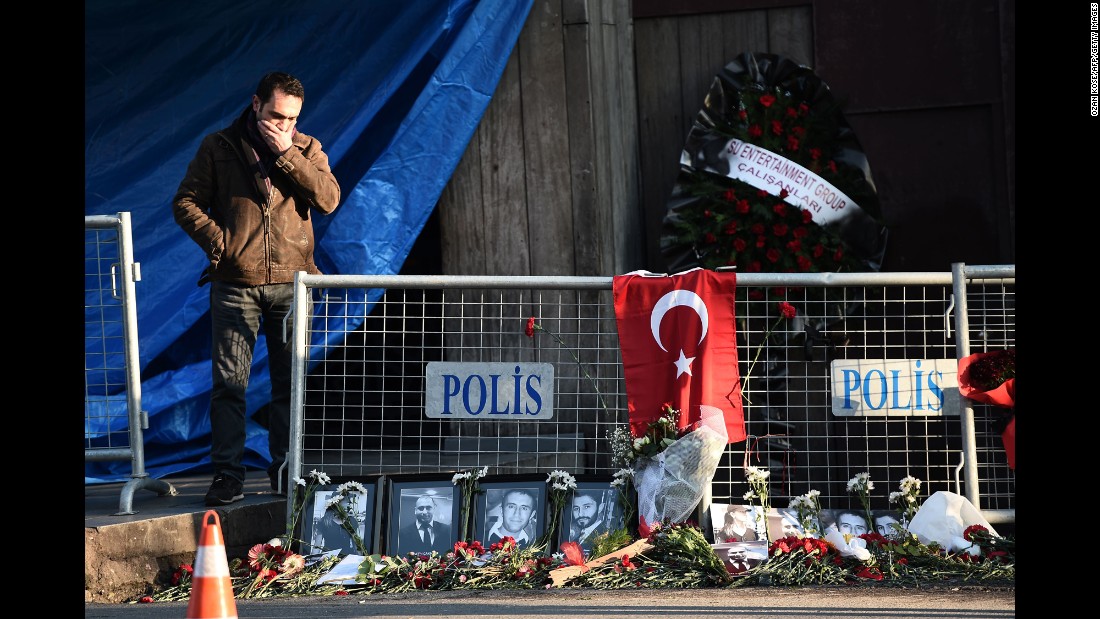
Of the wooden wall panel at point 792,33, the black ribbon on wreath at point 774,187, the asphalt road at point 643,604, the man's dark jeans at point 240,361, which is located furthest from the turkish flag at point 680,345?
the wooden wall panel at point 792,33

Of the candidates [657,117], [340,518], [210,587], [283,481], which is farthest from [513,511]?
[657,117]

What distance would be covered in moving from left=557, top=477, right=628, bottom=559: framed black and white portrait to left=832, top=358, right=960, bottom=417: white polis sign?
3.39 feet

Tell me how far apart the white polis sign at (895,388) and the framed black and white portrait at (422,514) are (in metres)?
1.71

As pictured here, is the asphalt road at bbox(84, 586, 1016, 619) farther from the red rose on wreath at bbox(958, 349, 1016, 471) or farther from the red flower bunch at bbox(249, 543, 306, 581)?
the red rose on wreath at bbox(958, 349, 1016, 471)

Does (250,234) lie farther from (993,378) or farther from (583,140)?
(993,378)

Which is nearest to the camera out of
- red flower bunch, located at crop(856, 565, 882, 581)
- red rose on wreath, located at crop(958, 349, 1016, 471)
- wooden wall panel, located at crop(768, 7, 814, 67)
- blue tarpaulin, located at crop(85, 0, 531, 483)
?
red rose on wreath, located at crop(958, 349, 1016, 471)

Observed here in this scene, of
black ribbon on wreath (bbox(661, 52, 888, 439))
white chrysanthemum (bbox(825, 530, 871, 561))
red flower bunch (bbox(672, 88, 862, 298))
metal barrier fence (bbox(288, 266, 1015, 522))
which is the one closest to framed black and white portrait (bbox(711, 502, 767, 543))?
metal barrier fence (bbox(288, 266, 1015, 522))

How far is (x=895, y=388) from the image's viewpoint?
514 cm

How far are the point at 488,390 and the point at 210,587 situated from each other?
2.09m

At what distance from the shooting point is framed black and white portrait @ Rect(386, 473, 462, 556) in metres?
5.09

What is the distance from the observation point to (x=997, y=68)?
6.56m

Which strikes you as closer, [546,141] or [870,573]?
[870,573]

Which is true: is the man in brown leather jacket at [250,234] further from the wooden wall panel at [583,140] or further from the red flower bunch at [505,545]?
the wooden wall panel at [583,140]

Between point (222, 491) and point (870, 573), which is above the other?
point (222, 491)
